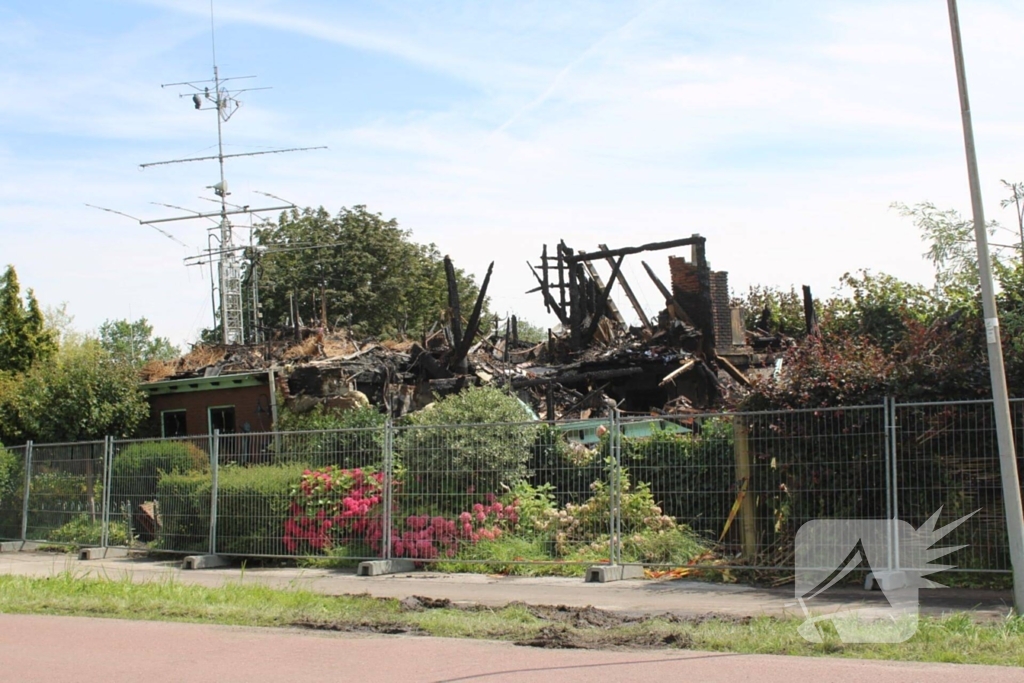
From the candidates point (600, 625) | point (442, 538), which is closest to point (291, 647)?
point (600, 625)

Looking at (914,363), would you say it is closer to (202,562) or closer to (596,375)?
(202,562)

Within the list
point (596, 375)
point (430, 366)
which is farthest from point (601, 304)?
point (430, 366)

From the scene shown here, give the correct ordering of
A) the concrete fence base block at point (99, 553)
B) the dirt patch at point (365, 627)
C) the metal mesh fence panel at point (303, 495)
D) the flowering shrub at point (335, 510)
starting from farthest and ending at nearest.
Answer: the concrete fence base block at point (99, 553)
the metal mesh fence panel at point (303, 495)
the flowering shrub at point (335, 510)
the dirt patch at point (365, 627)

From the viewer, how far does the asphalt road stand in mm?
7160

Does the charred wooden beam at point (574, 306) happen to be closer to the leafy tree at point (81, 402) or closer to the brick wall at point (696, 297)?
the brick wall at point (696, 297)

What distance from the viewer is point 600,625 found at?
933cm

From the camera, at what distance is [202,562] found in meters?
15.4

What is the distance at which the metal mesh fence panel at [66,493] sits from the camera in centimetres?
1784

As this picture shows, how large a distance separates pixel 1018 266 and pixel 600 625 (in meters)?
7.19

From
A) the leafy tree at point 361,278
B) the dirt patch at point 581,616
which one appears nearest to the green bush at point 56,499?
the dirt patch at point 581,616

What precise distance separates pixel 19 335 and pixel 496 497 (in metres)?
21.6

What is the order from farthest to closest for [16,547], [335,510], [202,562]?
1. [16,547]
2. [202,562]
3. [335,510]

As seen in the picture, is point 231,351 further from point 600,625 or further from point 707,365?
point 600,625
